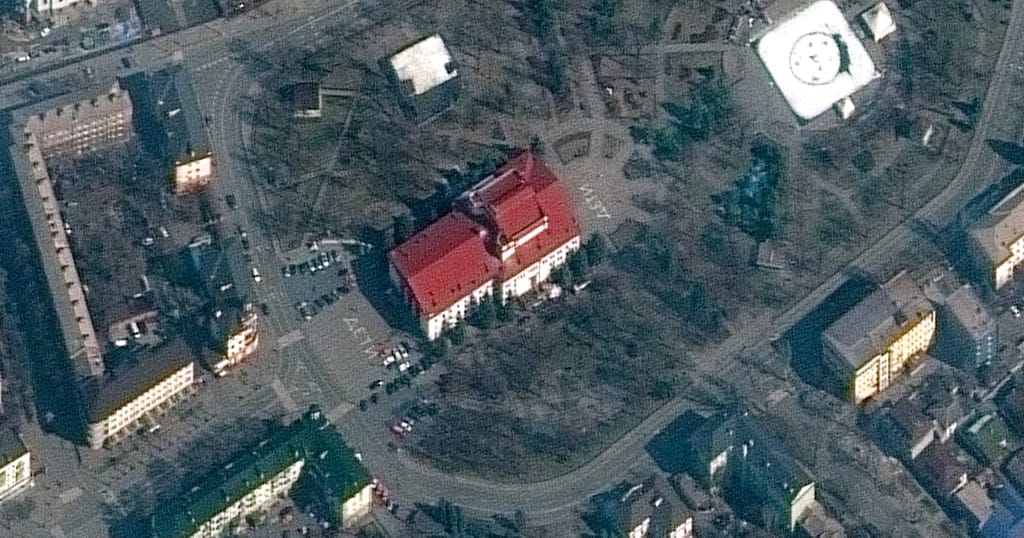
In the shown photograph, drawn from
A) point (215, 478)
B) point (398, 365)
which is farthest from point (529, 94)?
point (215, 478)

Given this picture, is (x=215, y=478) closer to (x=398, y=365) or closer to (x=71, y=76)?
(x=398, y=365)

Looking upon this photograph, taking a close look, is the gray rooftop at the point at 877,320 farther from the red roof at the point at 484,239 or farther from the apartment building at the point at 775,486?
the red roof at the point at 484,239

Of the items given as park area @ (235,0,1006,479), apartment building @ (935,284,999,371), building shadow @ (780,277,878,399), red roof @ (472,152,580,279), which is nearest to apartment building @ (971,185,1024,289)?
apartment building @ (935,284,999,371)

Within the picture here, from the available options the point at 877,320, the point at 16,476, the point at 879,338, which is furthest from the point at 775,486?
the point at 16,476

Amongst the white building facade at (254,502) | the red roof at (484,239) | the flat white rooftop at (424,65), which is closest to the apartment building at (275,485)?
the white building facade at (254,502)

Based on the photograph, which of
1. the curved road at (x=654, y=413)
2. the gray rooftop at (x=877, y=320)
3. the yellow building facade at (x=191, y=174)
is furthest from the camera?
the yellow building facade at (x=191, y=174)

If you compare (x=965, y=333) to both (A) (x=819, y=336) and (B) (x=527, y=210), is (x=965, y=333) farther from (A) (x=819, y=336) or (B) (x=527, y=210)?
(B) (x=527, y=210)
